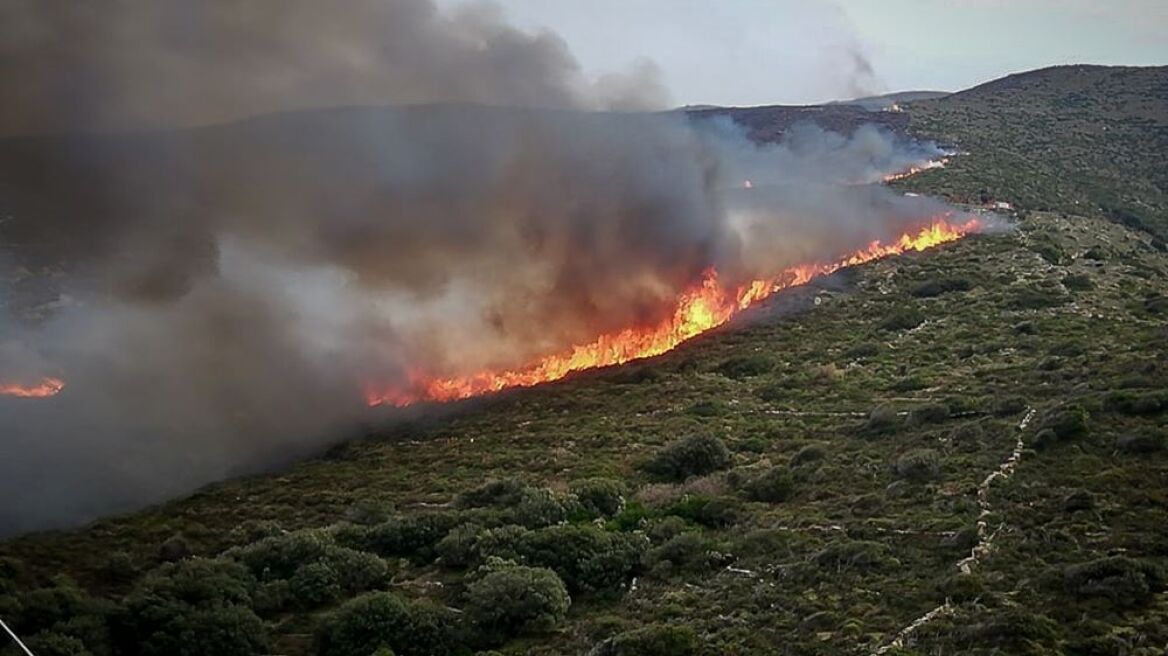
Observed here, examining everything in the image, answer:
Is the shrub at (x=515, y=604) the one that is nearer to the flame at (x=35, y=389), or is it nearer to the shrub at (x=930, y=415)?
the shrub at (x=930, y=415)

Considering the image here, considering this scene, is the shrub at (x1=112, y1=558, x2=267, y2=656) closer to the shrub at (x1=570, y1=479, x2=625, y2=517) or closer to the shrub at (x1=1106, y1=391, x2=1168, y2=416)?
the shrub at (x1=570, y1=479, x2=625, y2=517)

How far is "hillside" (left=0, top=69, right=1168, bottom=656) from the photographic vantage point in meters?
15.5

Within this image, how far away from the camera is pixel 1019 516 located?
18.3 meters

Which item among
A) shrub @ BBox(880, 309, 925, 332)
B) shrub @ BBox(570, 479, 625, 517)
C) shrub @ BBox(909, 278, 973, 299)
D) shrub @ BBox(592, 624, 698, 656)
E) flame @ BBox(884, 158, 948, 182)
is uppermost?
flame @ BBox(884, 158, 948, 182)

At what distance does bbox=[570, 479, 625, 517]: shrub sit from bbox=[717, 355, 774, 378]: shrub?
48.0 ft

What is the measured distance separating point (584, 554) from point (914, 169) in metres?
70.5

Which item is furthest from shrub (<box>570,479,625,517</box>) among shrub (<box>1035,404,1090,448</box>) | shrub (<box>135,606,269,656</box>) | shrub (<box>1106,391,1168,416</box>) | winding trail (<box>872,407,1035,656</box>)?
shrub (<box>1106,391,1168,416</box>)

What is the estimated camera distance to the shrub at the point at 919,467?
21.8 meters

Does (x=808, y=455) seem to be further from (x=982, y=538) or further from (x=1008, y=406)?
(x=982, y=538)

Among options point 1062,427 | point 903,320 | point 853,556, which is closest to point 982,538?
point 853,556

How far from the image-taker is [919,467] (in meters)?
22.0

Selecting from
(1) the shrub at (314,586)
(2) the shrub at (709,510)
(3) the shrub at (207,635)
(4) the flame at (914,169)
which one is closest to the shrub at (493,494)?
(2) the shrub at (709,510)

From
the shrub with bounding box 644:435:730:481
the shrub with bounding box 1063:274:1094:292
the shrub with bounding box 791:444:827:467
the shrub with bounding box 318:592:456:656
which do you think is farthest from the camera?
the shrub with bounding box 1063:274:1094:292

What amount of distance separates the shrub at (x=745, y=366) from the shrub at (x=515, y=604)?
20.7m
